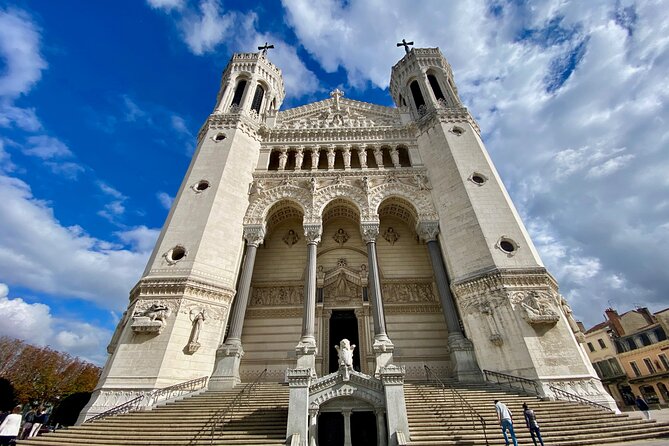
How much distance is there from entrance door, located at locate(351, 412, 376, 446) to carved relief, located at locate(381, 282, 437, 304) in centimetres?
792

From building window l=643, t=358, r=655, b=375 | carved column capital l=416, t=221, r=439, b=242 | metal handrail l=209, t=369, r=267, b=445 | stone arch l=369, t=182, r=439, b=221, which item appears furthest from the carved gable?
building window l=643, t=358, r=655, b=375

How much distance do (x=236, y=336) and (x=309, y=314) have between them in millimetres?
3069

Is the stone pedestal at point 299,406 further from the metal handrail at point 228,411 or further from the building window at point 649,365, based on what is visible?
the building window at point 649,365

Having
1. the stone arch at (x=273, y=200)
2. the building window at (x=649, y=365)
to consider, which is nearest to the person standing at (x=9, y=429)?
the stone arch at (x=273, y=200)

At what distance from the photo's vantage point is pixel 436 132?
18672mm

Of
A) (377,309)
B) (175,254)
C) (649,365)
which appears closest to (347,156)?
(377,309)

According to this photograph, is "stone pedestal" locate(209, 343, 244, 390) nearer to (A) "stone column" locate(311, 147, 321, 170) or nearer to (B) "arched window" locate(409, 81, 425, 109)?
(A) "stone column" locate(311, 147, 321, 170)

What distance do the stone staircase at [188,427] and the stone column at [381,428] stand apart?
7.53 feet

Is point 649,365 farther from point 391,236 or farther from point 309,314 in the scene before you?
point 309,314

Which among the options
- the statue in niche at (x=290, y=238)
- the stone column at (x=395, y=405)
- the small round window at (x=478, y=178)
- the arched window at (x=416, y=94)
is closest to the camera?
the stone column at (x=395, y=405)

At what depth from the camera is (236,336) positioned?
1295cm

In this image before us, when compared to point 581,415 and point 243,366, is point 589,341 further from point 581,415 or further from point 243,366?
point 243,366

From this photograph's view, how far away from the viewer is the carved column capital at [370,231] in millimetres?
15492

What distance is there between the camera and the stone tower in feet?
35.9
